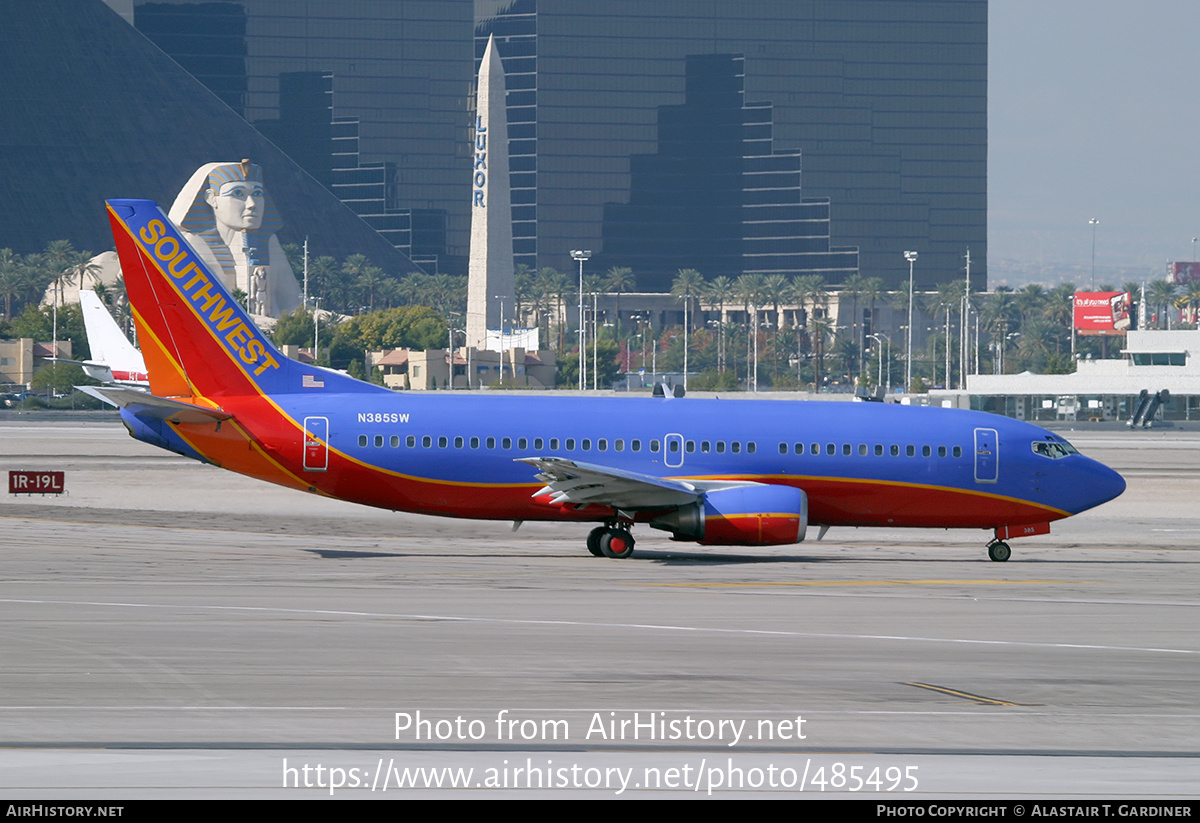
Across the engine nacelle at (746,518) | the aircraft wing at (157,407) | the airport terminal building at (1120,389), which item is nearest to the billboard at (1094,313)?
the airport terminal building at (1120,389)

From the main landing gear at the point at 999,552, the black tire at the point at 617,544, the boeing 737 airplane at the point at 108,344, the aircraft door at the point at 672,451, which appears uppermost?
the boeing 737 airplane at the point at 108,344

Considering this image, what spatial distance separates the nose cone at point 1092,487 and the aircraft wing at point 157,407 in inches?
801

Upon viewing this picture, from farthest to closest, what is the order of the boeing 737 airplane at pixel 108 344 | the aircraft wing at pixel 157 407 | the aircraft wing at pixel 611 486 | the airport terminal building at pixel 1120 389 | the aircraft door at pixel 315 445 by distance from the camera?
1. the airport terminal building at pixel 1120 389
2. the boeing 737 airplane at pixel 108 344
3. the aircraft door at pixel 315 445
4. the aircraft wing at pixel 157 407
5. the aircraft wing at pixel 611 486

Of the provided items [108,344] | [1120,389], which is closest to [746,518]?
[108,344]

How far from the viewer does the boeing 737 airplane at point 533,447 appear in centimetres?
3178

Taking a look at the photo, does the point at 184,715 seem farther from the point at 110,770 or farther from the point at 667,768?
the point at 667,768

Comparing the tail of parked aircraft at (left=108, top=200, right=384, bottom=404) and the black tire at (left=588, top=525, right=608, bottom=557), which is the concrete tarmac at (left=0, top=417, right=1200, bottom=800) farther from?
the tail of parked aircraft at (left=108, top=200, right=384, bottom=404)

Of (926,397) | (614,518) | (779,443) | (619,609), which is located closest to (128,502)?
(614,518)

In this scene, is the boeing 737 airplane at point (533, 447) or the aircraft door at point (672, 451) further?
the aircraft door at point (672, 451)

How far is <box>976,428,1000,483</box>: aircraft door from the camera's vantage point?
108ft

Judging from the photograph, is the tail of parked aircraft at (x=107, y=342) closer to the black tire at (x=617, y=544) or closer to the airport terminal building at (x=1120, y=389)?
the black tire at (x=617, y=544)

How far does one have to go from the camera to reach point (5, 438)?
256ft

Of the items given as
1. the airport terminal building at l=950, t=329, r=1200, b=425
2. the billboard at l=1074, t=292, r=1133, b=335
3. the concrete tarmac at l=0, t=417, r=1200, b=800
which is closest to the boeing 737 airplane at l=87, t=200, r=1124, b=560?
the concrete tarmac at l=0, t=417, r=1200, b=800

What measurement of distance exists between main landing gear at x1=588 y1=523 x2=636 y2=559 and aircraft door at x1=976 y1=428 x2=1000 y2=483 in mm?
8554
